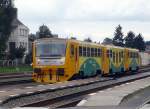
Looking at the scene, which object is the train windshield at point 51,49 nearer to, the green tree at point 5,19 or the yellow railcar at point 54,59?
the yellow railcar at point 54,59

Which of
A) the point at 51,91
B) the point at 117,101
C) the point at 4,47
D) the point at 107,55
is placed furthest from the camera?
the point at 4,47

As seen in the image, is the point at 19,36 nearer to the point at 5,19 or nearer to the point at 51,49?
the point at 5,19

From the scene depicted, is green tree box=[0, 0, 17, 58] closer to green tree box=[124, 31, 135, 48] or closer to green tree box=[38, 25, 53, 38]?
green tree box=[38, 25, 53, 38]

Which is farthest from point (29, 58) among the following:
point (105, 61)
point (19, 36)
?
point (105, 61)

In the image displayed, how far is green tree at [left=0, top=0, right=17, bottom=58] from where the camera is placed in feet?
323

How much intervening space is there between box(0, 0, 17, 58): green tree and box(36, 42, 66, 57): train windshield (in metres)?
61.7

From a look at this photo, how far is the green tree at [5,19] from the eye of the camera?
98375 mm

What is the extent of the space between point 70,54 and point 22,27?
103 meters

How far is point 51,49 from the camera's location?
3572 cm

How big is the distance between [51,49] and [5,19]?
217 ft

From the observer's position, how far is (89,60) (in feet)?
130

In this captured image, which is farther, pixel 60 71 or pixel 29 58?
pixel 29 58

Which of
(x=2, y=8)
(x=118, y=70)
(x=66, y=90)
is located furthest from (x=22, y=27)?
A: (x=66, y=90)

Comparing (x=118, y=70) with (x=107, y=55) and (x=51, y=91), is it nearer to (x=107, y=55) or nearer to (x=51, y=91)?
(x=107, y=55)
